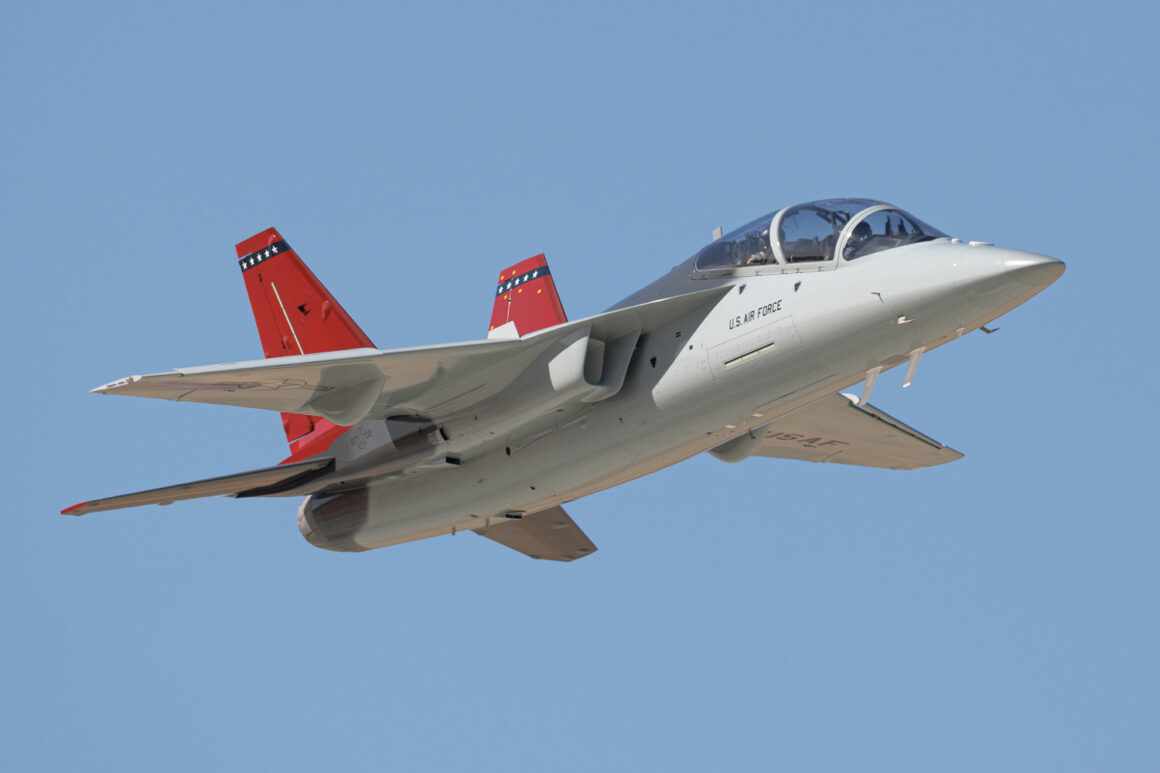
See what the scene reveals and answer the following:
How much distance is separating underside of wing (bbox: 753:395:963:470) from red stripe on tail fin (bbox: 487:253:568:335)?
11.6ft

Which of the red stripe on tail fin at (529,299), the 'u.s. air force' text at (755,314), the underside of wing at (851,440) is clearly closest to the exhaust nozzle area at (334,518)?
the red stripe on tail fin at (529,299)

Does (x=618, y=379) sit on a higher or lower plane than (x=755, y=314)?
lower

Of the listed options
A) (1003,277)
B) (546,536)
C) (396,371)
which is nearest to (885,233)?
(1003,277)

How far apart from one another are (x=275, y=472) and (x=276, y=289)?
3.63 m

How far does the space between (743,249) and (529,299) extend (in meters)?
5.78

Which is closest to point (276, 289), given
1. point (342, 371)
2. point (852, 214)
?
point (342, 371)

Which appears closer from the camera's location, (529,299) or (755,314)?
(755,314)

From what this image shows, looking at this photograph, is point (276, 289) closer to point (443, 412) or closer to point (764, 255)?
point (443, 412)

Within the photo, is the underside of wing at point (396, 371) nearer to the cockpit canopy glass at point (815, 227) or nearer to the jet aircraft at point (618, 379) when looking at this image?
the jet aircraft at point (618, 379)

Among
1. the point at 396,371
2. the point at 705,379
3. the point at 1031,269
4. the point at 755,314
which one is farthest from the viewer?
the point at 396,371

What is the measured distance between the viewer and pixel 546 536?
23969 mm

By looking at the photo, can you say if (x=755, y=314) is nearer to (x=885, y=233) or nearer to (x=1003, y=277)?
(x=885, y=233)

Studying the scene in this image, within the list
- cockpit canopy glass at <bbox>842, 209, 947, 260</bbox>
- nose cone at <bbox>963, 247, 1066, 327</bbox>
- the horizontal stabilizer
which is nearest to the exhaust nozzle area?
the horizontal stabilizer

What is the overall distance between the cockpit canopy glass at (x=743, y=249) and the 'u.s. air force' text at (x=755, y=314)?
1.97 ft
